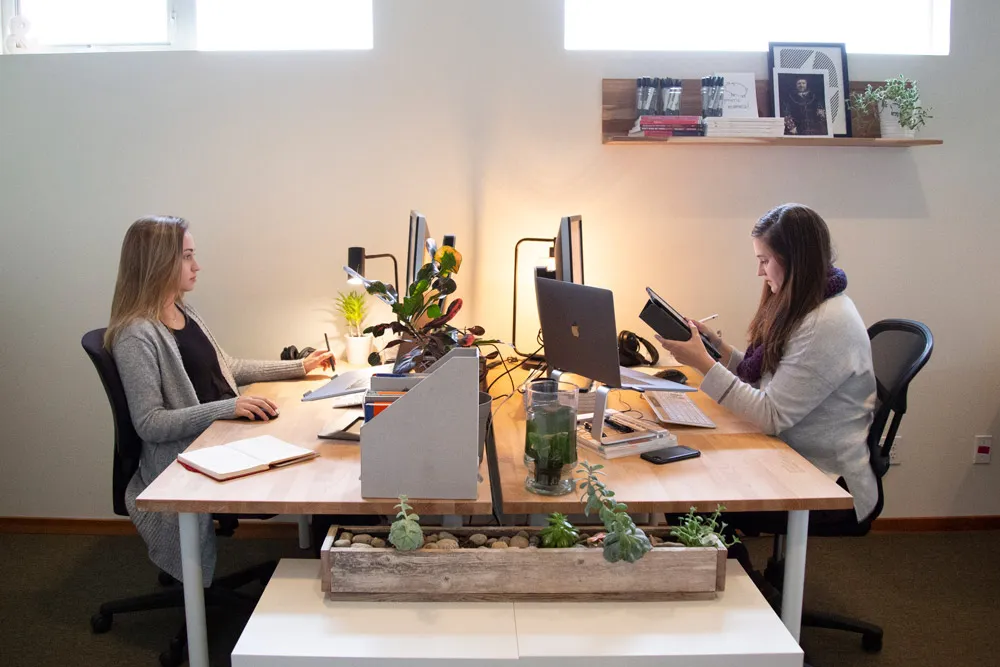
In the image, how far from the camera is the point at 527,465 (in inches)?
71.6

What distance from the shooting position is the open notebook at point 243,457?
70.1 inches

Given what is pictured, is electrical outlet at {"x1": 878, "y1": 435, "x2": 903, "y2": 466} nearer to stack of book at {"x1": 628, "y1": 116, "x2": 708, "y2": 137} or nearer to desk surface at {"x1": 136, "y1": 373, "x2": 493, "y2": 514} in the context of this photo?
stack of book at {"x1": 628, "y1": 116, "x2": 708, "y2": 137}

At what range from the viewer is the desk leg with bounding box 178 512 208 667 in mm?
1709

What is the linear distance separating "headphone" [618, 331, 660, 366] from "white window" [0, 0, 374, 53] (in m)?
1.45

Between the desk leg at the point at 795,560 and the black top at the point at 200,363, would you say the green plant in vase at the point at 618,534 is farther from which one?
the black top at the point at 200,363

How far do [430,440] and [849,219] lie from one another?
225cm

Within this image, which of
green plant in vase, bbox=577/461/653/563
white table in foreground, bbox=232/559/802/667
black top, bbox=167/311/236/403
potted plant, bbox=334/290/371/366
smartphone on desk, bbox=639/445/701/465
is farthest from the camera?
potted plant, bbox=334/290/371/366

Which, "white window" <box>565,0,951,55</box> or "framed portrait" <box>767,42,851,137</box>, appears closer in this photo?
"framed portrait" <box>767,42,851,137</box>

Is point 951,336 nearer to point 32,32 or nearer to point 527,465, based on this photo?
point 527,465

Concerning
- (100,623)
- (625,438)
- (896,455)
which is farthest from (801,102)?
(100,623)

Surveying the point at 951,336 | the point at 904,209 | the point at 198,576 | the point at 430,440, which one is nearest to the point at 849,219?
the point at 904,209

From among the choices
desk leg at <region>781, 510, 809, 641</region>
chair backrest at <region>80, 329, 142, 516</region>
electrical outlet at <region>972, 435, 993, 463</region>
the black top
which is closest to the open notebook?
chair backrest at <region>80, 329, 142, 516</region>

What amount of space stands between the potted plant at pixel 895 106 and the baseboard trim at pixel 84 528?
2.70 meters

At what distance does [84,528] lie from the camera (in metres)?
3.28
